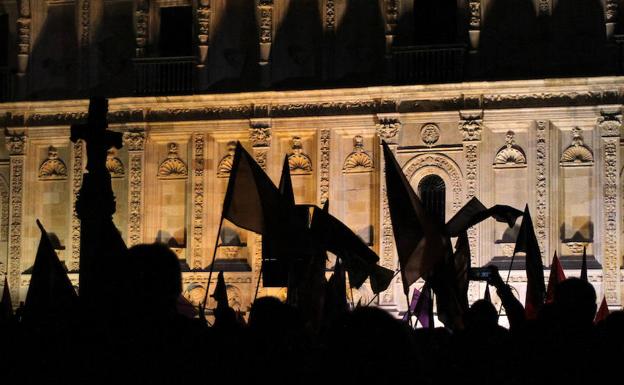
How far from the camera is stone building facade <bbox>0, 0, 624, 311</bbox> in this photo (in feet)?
89.1

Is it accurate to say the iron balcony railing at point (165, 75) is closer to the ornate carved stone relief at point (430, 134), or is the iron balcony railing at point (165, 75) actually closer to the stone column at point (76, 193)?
the stone column at point (76, 193)

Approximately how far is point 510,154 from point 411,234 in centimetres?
1522

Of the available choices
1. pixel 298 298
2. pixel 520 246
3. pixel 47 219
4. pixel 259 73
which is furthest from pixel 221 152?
pixel 298 298

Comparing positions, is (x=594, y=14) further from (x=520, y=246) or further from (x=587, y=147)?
(x=520, y=246)

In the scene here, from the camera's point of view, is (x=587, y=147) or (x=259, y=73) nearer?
(x=587, y=147)

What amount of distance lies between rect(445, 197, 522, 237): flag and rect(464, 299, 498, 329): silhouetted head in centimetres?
655

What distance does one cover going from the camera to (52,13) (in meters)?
31.1

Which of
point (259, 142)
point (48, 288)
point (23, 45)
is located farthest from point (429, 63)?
point (48, 288)

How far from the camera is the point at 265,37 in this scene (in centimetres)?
2922

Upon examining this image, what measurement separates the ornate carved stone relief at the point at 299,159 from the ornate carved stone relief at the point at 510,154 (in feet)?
13.2

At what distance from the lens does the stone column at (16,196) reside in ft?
99.3

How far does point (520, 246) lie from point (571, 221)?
782cm

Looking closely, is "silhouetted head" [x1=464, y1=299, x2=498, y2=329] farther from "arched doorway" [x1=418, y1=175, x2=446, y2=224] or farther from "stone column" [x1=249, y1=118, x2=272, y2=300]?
"stone column" [x1=249, y1=118, x2=272, y2=300]

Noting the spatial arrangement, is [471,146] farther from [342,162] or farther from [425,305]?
[425,305]
